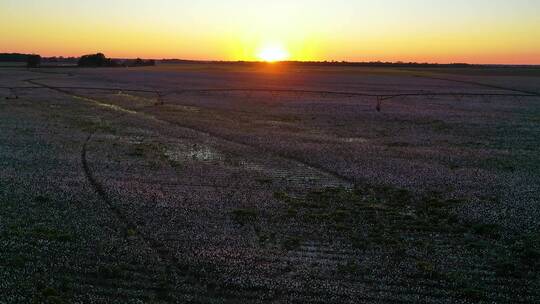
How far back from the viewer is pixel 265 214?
13.7 metres

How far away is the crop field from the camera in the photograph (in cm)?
952

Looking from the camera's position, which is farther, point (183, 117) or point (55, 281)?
point (183, 117)

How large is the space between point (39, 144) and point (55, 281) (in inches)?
591

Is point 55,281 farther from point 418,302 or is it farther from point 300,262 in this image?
point 418,302

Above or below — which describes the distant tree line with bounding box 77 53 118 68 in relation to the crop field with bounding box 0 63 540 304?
above

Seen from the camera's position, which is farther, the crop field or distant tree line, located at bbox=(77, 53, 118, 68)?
distant tree line, located at bbox=(77, 53, 118, 68)

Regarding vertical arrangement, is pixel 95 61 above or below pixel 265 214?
above

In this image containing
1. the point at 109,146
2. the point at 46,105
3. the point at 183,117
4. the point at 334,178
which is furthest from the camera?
the point at 46,105

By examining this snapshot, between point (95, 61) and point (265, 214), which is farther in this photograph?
point (95, 61)

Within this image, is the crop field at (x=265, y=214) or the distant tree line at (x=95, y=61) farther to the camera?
the distant tree line at (x=95, y=61)

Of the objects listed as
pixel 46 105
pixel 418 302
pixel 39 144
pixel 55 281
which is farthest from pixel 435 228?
pixel 46 105

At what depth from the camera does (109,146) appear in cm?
2300

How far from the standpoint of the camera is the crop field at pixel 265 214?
9516 millimetres

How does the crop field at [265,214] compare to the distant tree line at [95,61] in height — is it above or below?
below
